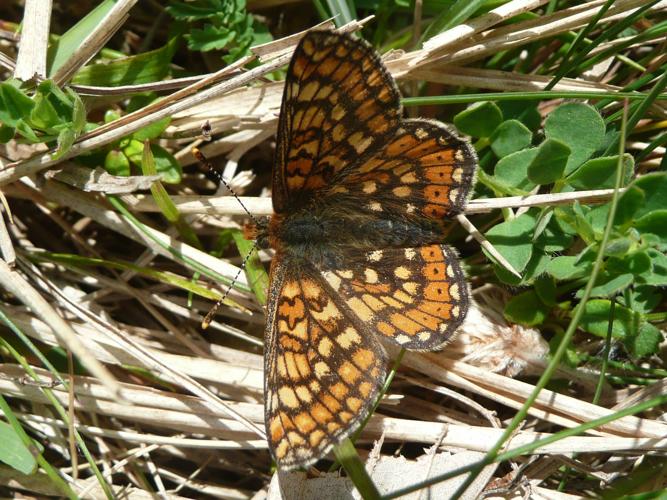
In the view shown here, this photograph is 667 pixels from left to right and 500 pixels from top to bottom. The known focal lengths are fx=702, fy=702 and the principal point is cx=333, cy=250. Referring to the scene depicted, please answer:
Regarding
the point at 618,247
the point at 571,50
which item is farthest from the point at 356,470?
the point at 571,50

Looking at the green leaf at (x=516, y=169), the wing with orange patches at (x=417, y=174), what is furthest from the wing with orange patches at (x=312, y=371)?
the green leaf at (x=516, y=169)

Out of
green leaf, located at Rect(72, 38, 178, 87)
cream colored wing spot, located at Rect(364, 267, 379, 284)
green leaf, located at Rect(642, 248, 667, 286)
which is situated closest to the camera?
green leaf, located at Rect(642, 248, 667, 286)

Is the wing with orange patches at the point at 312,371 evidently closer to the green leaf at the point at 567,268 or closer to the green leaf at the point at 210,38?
the green leaf at the point at 567,268

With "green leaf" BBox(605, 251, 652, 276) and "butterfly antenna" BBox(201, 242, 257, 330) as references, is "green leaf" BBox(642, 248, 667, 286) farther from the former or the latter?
"butterfly antenna" BBox(201, 242, 257, 330)

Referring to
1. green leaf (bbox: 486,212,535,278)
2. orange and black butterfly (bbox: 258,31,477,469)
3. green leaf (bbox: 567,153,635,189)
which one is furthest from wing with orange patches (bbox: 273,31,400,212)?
green leaf (bbox: 567,153,635,189)

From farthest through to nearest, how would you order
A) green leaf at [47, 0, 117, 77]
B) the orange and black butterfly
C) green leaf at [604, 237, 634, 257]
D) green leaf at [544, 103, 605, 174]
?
green leaf at [47, 0, 117, 77]
green leaf at [544, 103, 605, 174]
the orange and black butterfly
green leaf at [604, 237, 634, 257]

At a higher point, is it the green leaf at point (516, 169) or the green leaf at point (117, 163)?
the green leaf at point (117, 163)
